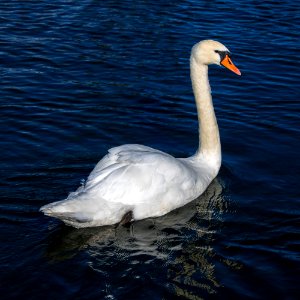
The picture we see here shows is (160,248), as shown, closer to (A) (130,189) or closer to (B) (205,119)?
(A) (130,189)

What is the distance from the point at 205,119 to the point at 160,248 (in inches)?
96.9

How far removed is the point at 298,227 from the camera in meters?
8.36

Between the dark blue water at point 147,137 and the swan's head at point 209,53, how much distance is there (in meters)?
1.56

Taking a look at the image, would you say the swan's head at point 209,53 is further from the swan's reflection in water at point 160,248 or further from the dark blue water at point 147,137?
the swan's reflection in water at point 160,248

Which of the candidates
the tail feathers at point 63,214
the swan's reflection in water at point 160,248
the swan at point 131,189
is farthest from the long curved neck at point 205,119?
the tail feathers at point 63,214

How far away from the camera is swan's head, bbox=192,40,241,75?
949 centimetres

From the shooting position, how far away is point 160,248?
7.84 m

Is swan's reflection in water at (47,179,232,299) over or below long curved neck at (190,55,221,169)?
below

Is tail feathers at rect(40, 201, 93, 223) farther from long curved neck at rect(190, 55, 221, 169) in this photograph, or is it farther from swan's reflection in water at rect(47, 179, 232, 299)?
long curved neck at rect(190, 55, 221, 169)

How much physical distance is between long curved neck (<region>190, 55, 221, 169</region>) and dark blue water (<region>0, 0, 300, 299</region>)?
414 millimetres

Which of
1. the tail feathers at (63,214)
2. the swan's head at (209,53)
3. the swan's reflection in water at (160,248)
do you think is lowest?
the swan's reflection in water at (160,248)

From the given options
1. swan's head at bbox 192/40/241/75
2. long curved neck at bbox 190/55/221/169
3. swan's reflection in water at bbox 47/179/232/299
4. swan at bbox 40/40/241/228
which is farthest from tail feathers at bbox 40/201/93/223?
swan's head at bbox 192/40/241/75

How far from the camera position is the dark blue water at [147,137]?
7320 millimetres

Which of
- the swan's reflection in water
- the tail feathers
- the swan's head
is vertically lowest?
the swan's reflection in water
